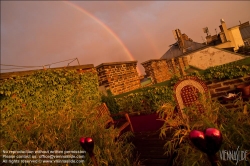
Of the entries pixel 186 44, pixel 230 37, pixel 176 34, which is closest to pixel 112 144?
pixel 176 34

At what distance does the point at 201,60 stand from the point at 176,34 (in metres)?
6.23

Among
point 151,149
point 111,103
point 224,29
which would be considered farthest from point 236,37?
point 151,149

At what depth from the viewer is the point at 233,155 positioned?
140cm

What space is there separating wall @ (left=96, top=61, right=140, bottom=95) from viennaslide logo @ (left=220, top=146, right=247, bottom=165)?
6.94 m

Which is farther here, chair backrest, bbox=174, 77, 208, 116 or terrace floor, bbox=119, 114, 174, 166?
chair backrest, bbox=174, 77, 208, 116

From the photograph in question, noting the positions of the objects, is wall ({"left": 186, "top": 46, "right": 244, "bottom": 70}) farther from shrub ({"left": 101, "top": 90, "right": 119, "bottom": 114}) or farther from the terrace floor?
the terrace floor

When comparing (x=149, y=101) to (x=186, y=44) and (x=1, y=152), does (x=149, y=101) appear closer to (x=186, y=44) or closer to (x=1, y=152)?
(x=1, y=152)

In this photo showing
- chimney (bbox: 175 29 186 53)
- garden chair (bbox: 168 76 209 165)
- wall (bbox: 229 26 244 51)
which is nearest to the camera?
garden chair (bbox: 168 76 209 165)

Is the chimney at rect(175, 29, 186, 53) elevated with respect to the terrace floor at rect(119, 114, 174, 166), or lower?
elevated

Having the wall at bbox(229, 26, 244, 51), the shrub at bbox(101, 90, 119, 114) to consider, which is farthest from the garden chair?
the wall at bbox(229, 26, 244, 51)

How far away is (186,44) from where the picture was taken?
28984 mm

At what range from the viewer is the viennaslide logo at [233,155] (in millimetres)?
1335

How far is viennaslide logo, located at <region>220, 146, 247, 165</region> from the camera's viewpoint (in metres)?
1.34

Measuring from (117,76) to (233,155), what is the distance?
717 centimetres
